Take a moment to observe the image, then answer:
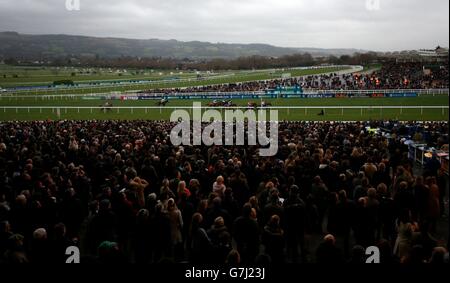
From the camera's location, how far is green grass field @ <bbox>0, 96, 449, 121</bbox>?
34.2m

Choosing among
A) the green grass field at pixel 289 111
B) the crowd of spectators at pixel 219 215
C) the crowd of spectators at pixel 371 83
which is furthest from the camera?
the crowd of spectators at pixel 371 83

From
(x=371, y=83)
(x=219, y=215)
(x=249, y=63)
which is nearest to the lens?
(x=219, y=215)

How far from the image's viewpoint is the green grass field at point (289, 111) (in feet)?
112

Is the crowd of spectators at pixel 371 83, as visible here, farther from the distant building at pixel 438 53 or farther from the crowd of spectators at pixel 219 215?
the crowd of spectators at pixel 219 215

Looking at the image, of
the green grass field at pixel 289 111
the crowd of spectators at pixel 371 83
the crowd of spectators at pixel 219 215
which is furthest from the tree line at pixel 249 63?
the crowd of spectators at pixel 219 215

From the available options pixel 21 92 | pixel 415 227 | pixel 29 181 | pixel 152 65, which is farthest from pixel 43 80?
pixel 152 65

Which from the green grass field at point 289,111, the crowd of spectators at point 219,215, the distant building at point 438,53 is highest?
the distant building at point 438,53

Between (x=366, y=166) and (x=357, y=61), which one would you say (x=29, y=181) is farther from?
(x=357, y=61)

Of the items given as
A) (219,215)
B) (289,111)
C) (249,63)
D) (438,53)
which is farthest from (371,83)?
(249,63)

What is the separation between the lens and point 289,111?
38.3 m

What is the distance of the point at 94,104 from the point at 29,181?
130 feet

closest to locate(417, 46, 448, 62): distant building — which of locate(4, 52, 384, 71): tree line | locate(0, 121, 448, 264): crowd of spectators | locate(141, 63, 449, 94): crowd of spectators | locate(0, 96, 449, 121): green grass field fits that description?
locate(0, 121, 448, 264): crowd of spectators

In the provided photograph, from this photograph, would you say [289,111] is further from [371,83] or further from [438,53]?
[371,83]

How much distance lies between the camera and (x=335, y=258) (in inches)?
215
